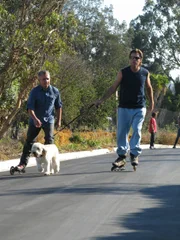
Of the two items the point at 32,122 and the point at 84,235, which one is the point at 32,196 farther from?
the point at 32,122

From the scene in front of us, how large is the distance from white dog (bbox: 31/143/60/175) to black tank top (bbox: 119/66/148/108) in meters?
1.53

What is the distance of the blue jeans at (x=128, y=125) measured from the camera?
12922 mm

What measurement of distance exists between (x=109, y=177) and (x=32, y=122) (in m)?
2.09

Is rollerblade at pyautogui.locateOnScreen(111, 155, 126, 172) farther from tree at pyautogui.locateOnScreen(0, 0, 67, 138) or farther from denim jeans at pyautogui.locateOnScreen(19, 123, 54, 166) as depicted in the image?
tree at pyautogui.locateOnScreen(0, 0, 67, 138)

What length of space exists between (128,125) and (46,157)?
1716mm

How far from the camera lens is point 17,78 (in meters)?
18.4

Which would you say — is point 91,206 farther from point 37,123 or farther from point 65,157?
point 65,157

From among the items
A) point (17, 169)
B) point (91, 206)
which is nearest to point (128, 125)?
point (17, 169)

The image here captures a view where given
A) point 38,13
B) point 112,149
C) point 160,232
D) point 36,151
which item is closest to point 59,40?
point 38,13

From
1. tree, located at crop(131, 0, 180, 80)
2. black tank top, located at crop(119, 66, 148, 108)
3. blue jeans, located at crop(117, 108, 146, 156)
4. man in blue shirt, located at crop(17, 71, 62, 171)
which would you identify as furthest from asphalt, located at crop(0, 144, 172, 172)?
tree, located at crop(131, 0, 180, 80)

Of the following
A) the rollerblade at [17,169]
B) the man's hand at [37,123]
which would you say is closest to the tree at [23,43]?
the rollerblade at [17,169]

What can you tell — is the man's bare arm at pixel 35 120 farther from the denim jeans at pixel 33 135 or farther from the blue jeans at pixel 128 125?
the blue jeans at pixel 128 125

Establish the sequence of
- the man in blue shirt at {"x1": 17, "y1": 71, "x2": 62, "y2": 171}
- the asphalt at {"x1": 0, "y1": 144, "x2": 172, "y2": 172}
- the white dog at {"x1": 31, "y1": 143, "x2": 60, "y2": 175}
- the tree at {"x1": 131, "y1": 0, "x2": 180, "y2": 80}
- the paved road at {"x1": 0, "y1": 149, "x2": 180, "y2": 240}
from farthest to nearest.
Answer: the tree at {"x1": 131, "y1": 0, "x2": 180, "y2": 80}, the asphalt at {"x1": 0, "y1": 144, "x2": 172, "y2": 172}, the man in blue shirt at {"x1": 17, "y1": 71, "x2": 62, "y2": 171}, the white dog at {"x1": 31, "y1": 143, "x2": 60, "y2": 175}, the paved road at {"x1": 0, "y1": 149, "x2": 180, "y2": 240}

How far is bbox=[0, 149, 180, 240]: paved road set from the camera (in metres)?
6.81
